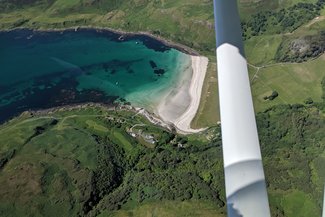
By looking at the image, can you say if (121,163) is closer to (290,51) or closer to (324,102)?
(324,102)

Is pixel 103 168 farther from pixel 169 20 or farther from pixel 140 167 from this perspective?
pixel 169 20

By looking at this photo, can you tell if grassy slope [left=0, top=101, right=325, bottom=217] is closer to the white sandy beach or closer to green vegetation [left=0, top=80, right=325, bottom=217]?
green vegetation [left=0, top=80, right=325, bottom=217]

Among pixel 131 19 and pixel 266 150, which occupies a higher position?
pixel 131 19

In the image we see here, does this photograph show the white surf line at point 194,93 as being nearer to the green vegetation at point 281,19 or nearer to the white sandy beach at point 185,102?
the white sandy beach at point 185,102

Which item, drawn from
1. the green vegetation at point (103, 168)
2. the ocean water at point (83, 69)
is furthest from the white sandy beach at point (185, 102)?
the green vegetation at point (103, 168)

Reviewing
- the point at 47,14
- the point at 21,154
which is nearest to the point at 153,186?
the point at 21,154

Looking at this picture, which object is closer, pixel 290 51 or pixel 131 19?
pixel 290 51

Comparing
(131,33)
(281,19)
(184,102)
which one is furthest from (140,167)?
(281,19)
